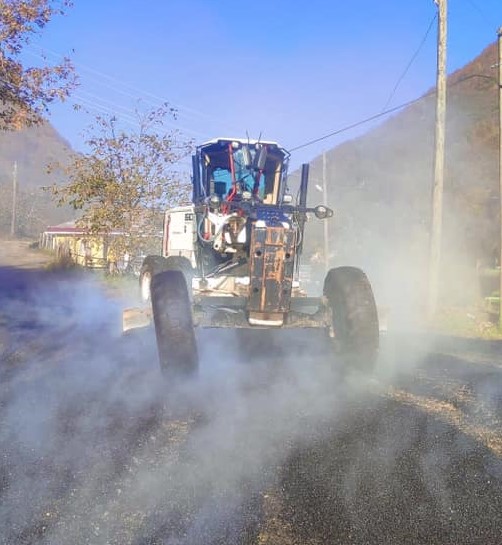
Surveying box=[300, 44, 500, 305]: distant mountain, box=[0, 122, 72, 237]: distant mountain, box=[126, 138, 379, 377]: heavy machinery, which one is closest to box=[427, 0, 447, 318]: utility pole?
box=[300, 44, 500, 305]: distant mountain

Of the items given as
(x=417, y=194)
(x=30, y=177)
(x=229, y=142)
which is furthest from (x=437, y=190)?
(x=30, y=177)

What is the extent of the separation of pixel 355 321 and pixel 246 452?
93.6 inches

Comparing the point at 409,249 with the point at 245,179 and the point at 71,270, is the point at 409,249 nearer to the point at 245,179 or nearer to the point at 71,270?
the point at 71,270

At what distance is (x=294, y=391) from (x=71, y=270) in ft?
67.8

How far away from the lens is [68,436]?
4.46m

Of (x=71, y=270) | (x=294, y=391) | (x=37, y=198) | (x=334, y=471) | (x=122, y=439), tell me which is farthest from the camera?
(x=37, y=198)

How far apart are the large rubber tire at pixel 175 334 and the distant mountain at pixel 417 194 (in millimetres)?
11020

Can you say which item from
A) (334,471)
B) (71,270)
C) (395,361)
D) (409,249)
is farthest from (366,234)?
(334,471)

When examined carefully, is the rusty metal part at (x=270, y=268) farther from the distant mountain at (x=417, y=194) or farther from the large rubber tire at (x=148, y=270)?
the distant mountain at (x=417, y=194)

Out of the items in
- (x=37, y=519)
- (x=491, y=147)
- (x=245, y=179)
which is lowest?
(x=37, y=519)

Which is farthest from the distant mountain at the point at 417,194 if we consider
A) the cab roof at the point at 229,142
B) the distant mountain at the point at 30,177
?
the distant mountain at the point at 30,177

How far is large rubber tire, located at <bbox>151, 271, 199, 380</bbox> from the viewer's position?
555 cm

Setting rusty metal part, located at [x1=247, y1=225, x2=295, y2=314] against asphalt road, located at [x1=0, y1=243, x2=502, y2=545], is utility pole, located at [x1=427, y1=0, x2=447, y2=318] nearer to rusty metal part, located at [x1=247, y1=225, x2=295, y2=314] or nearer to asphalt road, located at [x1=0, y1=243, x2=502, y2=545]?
asphalt road, located at [x1=0, y1=243, x2=502, y2=545]

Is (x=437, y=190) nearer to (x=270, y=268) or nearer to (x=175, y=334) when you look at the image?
(x=270, y=268)
